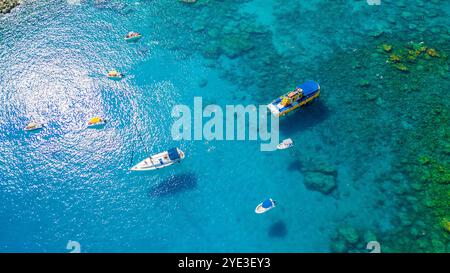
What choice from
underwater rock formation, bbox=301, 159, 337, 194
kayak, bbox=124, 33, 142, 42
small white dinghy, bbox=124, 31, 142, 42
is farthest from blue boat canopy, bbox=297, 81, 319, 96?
small white dinghy, bbox=124, 31, 142, 42

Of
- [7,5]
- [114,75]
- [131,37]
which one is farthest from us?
[7,5]

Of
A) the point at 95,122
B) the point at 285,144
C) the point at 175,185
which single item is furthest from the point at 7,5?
the point at 285,144

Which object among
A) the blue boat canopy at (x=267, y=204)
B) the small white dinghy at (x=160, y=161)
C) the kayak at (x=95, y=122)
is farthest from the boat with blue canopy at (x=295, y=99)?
the kayak at (x=95, y=122)

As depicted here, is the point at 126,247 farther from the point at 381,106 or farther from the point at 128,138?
the point at 381,106

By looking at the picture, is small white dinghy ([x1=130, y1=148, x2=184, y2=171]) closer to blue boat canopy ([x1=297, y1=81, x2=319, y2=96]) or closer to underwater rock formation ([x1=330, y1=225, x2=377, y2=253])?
blue boat canopy ([x1=297, y1=81, x2=319, y2=96])

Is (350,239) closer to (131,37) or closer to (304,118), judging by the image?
(304,118)

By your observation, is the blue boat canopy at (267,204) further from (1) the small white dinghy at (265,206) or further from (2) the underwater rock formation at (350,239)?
(2) the underwater rock formation at (350,239)
